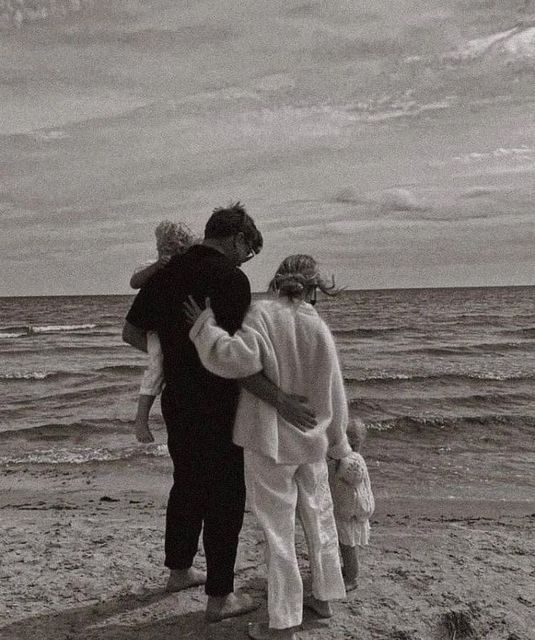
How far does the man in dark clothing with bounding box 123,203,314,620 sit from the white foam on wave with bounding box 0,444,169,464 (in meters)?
5.32

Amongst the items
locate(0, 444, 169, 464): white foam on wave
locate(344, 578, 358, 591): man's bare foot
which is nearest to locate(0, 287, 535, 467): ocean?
locate(0, 444, 169, 464): white foam on wave

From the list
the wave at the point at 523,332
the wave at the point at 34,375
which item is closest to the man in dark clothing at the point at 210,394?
the wave at the point at 34,375

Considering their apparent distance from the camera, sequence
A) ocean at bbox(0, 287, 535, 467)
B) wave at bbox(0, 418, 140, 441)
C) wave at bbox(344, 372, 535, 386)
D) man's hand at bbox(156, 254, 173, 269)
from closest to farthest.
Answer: man's hand at bbox(156, 254, 173, 269) → ocean at bbox(0, 287, 535, 467) → wave at bbox(0, 418, 140, 441) → wave at bbox(344, 372, 535, 386)

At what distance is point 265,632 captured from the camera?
A: 3164 mm

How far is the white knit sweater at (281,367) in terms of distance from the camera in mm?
2904

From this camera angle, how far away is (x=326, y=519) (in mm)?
3201

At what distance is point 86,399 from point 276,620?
1106cm

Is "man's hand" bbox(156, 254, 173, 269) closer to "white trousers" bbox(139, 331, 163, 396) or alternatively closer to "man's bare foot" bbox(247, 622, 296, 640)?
"white trousers" bbox(139, 331, 163, 396)

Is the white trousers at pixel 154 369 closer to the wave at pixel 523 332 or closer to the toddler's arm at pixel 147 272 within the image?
the toddler's arm at pixel 147 272

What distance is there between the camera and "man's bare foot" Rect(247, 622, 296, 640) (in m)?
3.08

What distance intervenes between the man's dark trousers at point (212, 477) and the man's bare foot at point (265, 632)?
0.75 feet

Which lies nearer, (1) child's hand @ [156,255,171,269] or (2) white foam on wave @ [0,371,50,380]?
(1) child's hand @ [156,255,171,269]

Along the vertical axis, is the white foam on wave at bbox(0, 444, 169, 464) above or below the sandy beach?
below

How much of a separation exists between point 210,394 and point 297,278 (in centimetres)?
65
